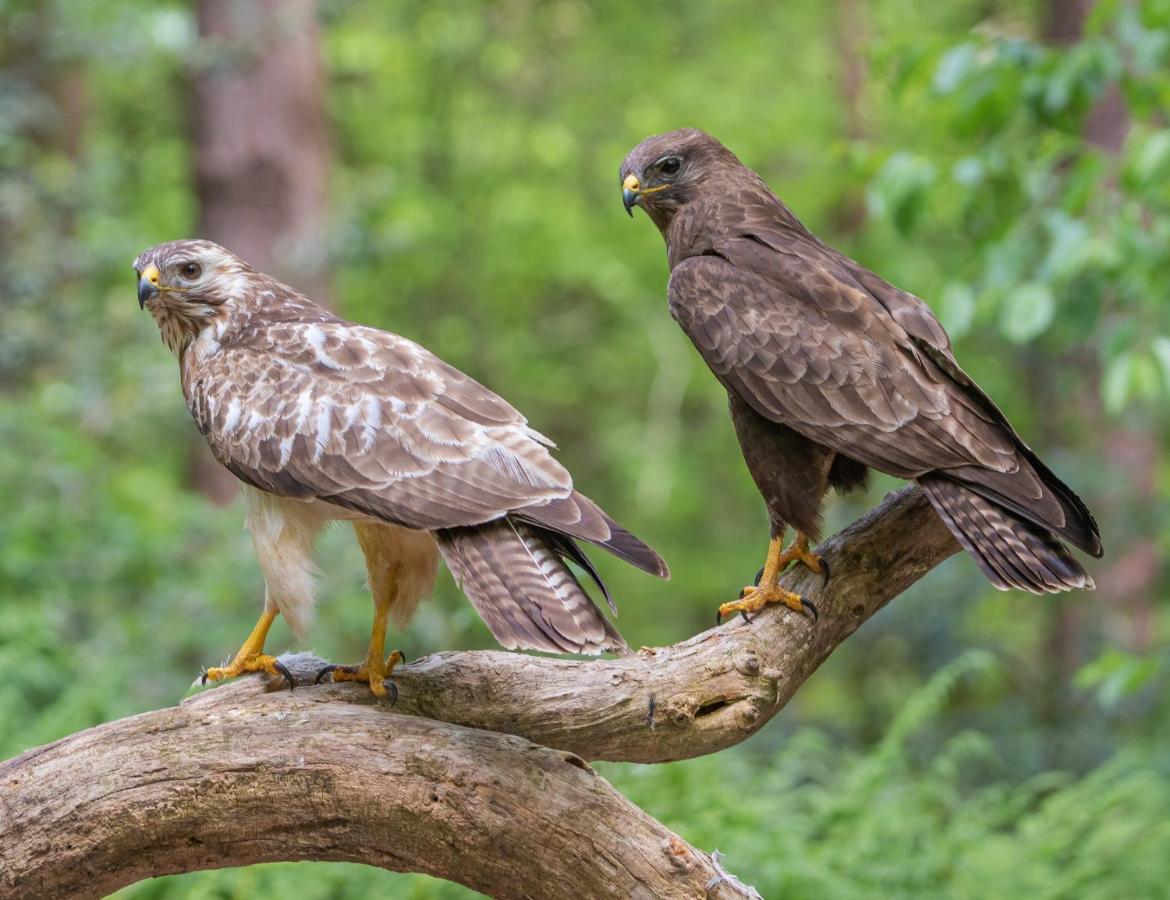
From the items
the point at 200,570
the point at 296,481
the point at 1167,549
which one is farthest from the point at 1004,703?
the point at 296,481

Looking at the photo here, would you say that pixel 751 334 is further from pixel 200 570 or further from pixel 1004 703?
pixel 1004 703

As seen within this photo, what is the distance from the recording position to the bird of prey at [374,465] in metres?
2.91

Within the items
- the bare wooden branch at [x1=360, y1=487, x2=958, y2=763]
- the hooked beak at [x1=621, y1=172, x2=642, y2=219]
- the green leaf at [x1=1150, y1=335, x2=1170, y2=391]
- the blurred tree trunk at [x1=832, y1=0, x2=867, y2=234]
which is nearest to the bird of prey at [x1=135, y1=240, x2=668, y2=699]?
the bare wooden branch at [x1=360, y1=487, x2=958, y2=763]

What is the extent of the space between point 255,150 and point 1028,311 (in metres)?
6.08

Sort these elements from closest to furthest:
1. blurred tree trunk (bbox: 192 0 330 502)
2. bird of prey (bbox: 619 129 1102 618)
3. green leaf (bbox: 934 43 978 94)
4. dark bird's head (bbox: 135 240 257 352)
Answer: bird of prey (bbox: 619 129 1102 618) < dark bird's head (bbox: 135 240 257 352) < green leaf (bbox: 934 43 978 94) < blurred tree trunk (bbox: 192 0 330 502)

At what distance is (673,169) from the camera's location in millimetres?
3779

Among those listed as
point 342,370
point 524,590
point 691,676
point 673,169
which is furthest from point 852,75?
point 524,590

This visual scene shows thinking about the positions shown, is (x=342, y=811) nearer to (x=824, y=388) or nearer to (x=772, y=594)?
(x=772, y=594)

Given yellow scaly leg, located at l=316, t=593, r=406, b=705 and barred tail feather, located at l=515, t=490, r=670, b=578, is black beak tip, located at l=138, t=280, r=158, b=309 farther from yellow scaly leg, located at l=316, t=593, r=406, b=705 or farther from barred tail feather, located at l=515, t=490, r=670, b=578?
barred tail feather, located at l=515, t=490, r=670, b=578

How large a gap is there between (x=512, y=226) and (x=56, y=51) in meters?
4.70

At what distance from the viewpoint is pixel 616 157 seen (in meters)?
12.2

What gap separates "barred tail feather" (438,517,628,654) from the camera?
275cm

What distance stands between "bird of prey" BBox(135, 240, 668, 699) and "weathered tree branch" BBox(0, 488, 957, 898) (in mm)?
285

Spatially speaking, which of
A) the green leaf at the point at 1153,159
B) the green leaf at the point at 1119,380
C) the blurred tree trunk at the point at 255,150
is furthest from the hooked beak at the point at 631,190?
the blurred tree trunk at the point at 255,150
